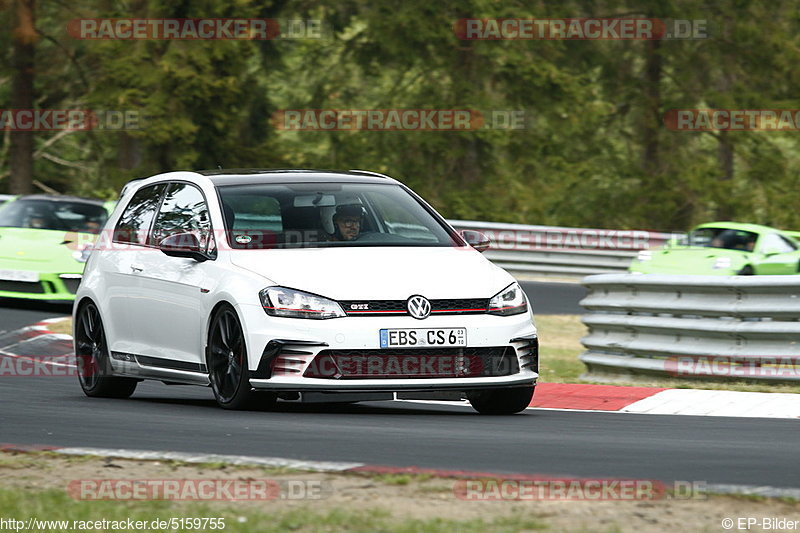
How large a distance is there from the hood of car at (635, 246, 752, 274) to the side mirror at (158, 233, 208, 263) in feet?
45.5

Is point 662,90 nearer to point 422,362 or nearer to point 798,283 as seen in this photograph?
point 798,283

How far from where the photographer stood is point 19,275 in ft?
60.7

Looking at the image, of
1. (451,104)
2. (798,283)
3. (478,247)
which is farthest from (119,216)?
(451,104)

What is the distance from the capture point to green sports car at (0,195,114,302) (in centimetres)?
1842

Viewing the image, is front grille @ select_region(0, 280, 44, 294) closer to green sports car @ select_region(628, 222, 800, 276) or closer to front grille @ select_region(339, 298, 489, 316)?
green sports car @ select_region(628, 222, 800, 276)

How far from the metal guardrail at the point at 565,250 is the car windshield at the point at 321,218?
15926mm

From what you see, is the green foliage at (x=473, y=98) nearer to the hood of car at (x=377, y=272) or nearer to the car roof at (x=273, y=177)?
the car roof at (x=273, y=177)
